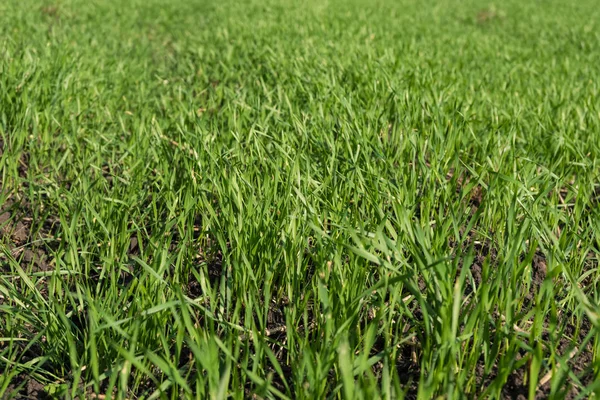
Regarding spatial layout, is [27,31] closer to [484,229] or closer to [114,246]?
[114,246]

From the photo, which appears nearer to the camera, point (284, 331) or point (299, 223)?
point (284, 331)

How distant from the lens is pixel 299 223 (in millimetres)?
1989

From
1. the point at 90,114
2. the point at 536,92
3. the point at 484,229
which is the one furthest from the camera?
the point at 536,92

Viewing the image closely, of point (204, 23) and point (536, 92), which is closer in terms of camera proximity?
point (536, 92)

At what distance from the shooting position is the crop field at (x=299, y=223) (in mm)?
1502

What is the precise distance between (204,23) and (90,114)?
4.77 meters

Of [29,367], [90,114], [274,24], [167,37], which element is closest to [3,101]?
[90,114]

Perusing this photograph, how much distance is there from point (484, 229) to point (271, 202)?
0.78 meters

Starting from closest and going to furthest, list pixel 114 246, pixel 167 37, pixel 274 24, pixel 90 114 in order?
pixel 114 246, pixel 90 114, pixel 274 24, pixel 167 37

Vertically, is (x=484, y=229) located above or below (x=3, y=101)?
below

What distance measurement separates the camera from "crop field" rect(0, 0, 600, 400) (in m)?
1.50

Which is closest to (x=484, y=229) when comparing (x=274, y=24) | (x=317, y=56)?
(x=317, y=56)

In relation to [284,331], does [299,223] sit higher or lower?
higher

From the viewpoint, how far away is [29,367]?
1.63m
